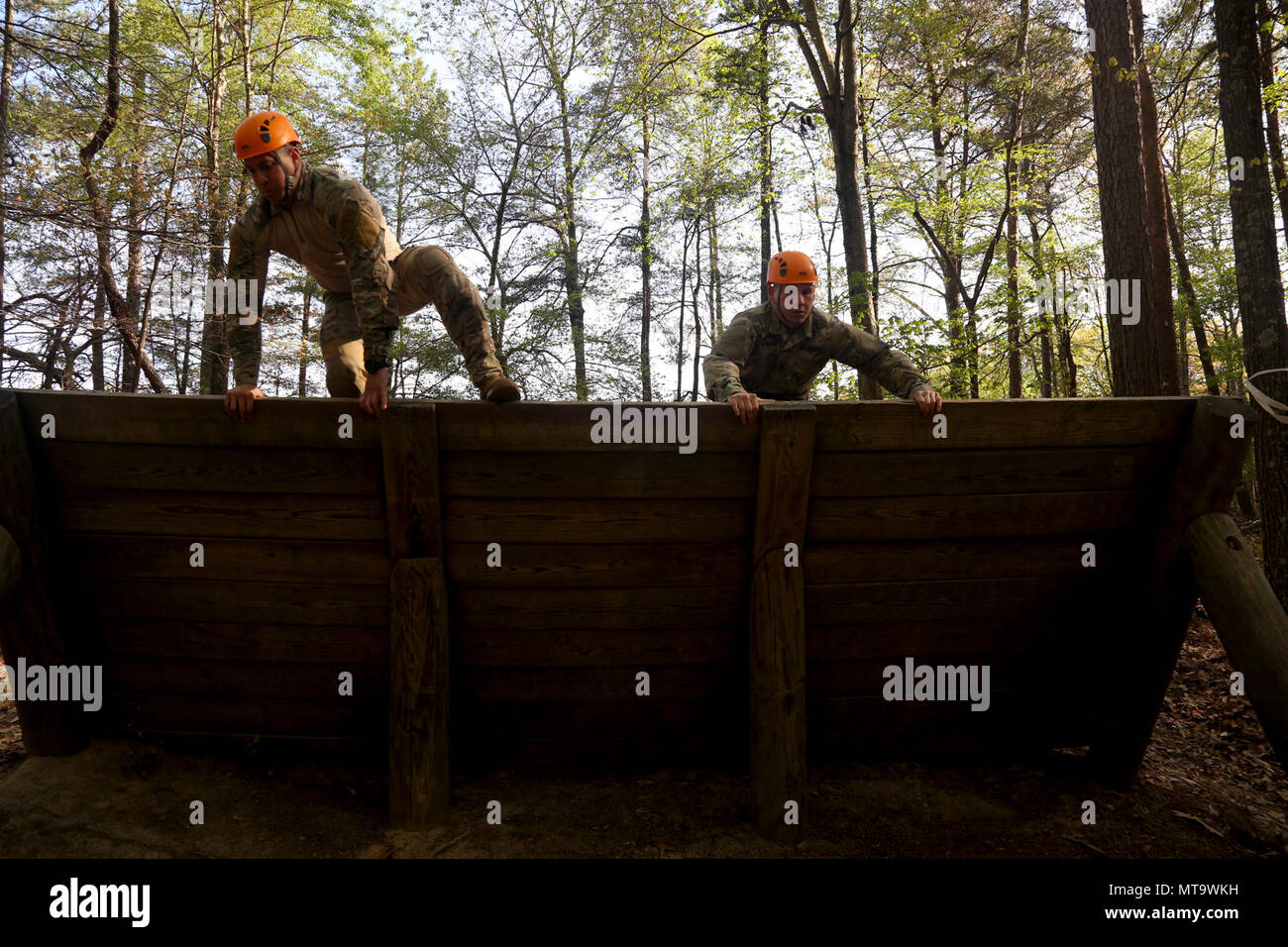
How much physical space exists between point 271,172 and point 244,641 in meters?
2.76

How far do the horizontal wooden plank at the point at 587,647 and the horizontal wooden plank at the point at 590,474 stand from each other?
2.81ft

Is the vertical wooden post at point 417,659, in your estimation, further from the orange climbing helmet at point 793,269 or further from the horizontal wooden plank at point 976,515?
the orange climbing helmet at point 793,269

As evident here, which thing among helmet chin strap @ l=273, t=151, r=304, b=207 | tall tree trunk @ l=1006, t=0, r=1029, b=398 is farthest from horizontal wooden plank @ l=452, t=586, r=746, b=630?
tall tree trunk @ l=1006, t=0, r=1029, b=398

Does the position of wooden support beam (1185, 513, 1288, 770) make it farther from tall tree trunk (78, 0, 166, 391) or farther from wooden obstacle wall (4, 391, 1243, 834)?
tall tree trunk (78, 0, 166, 391)

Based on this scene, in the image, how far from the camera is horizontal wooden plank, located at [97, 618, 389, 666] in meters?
3.58

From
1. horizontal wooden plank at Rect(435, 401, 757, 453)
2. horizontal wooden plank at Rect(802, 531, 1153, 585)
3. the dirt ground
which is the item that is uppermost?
horizontal wooden plank at Rect(435, 401, 757, 453)

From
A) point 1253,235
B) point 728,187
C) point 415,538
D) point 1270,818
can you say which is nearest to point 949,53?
point 728,187

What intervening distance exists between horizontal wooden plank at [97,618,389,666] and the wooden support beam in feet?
14.5

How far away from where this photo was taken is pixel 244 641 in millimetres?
3600

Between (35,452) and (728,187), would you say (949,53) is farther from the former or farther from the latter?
(35,452)

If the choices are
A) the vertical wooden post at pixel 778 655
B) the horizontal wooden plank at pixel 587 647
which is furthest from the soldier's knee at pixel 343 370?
the vertical wooden post at pixel 778 655

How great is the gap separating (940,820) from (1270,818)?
213 centimetres

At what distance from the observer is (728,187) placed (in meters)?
19.1

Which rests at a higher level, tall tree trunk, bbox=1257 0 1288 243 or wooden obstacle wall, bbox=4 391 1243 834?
tall tree trunk, bbox=1257 0 1288 243
